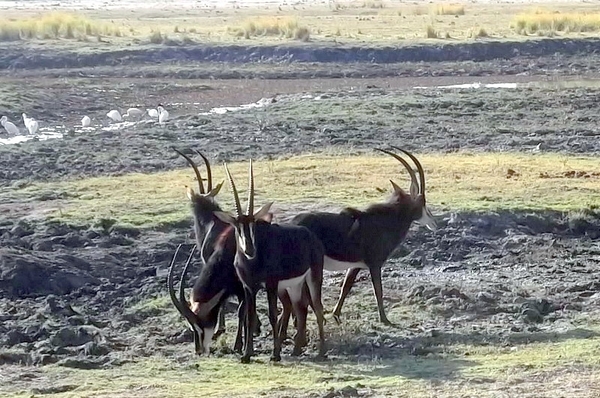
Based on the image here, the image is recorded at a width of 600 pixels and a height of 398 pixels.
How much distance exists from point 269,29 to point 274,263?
39.0m

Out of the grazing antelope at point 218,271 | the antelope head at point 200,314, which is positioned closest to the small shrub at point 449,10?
the grazing antelope at point 218,271

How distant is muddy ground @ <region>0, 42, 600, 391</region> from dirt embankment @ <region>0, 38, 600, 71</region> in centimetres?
1410

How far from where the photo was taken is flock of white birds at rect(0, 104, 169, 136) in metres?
25.8

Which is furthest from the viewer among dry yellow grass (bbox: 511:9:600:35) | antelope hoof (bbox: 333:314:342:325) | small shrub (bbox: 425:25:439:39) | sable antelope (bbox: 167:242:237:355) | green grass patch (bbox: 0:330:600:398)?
dry yellow grass (bbox: 511:9:600:35)

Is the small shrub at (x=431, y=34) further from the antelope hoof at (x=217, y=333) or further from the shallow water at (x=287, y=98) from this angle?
the antelope hoof at (x=217, y=333)

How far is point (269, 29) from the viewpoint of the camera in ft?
161

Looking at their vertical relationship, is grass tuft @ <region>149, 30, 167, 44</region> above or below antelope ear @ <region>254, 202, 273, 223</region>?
below

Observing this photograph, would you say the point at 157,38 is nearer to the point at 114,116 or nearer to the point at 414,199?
the point at 114,116

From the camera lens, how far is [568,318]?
11.8 meters

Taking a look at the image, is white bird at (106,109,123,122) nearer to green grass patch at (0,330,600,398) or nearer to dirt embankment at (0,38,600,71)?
dirt embankment at (0,38,600,71)

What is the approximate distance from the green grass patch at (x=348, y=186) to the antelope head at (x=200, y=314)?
4620mm

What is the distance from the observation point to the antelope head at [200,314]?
36.0 feet

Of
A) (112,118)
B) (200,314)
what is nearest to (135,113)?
(112,118)

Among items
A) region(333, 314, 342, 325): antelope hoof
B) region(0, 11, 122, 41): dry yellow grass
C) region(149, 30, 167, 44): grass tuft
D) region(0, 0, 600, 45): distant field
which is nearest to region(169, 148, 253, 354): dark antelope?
region(333, 314, 342, 325): antelope hoof
